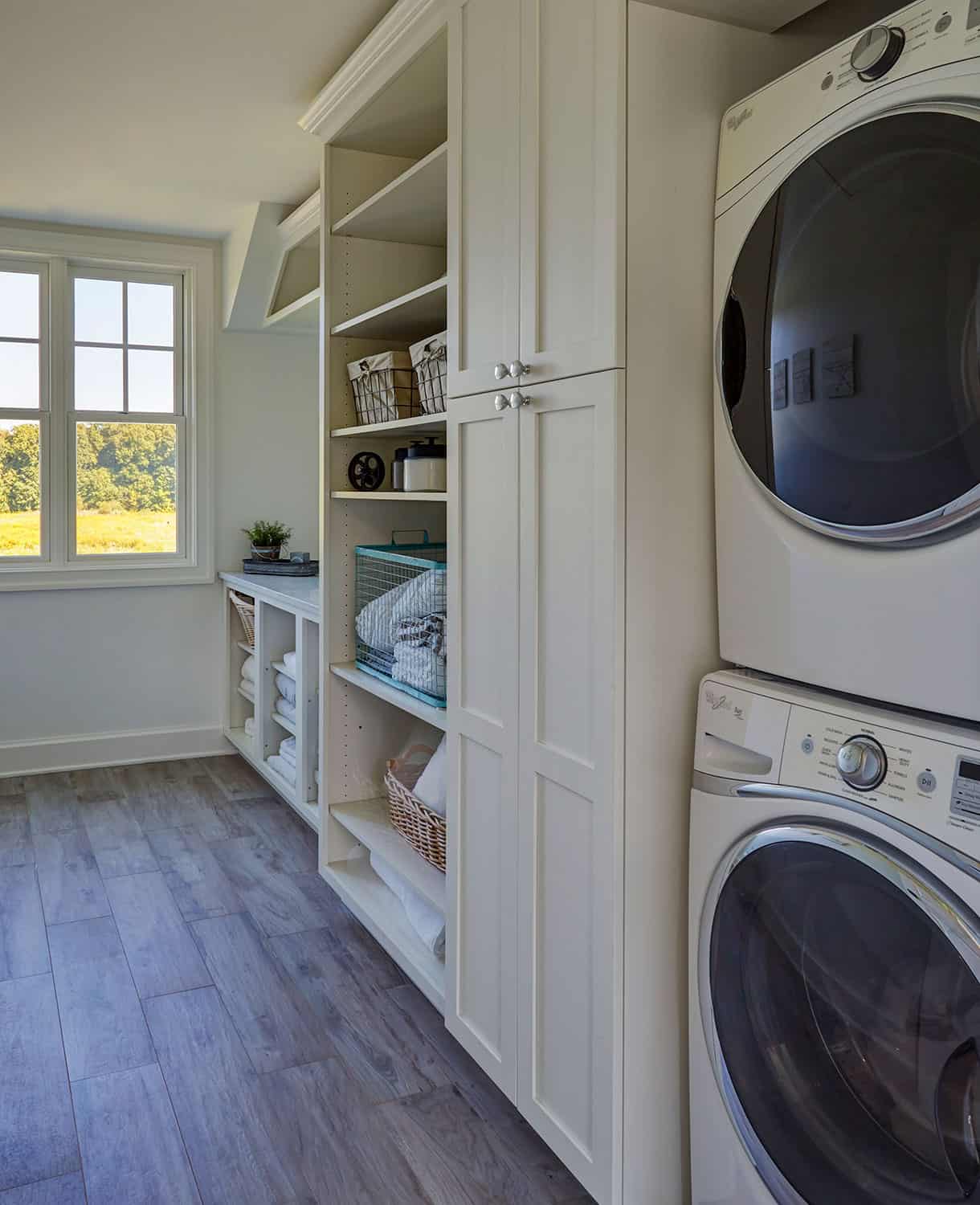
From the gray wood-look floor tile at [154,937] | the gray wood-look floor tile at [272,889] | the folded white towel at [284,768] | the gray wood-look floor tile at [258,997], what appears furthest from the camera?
the folded white towel at [284,768]

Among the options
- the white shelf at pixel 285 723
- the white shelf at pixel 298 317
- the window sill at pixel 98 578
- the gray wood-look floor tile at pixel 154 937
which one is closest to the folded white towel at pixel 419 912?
the gray wood-look floor tile at pixel 154 937

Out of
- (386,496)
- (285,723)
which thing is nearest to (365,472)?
(386,496)

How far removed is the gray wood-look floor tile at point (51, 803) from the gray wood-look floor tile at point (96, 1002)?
0.93 metres

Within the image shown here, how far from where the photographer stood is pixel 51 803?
3980 mm

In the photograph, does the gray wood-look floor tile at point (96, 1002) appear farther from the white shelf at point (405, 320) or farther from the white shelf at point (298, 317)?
the white shelf at point (298, 317)

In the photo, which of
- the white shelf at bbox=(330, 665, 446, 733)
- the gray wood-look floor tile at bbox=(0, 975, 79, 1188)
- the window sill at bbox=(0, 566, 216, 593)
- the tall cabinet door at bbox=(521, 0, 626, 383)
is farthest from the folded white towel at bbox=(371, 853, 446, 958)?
the window sill at bbox=(0, 566, 216, 593)

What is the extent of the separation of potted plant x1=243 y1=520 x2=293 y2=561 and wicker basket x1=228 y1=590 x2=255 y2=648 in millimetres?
201

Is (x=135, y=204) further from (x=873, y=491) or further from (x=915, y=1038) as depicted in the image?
(x=915, y=1038)

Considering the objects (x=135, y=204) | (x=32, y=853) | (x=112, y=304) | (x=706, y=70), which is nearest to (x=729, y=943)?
(x=706, y=70)

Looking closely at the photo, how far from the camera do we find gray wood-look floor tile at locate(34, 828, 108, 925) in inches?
117

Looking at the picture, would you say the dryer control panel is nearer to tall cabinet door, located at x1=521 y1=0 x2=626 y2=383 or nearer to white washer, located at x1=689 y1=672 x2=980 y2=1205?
white washer, located at x1=689 y1=672 x2=980 y2=1205

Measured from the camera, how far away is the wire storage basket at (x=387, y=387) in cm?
262

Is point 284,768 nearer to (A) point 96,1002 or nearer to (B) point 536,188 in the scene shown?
(A) point 96,1002

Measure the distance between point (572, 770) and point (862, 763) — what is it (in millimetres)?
539
